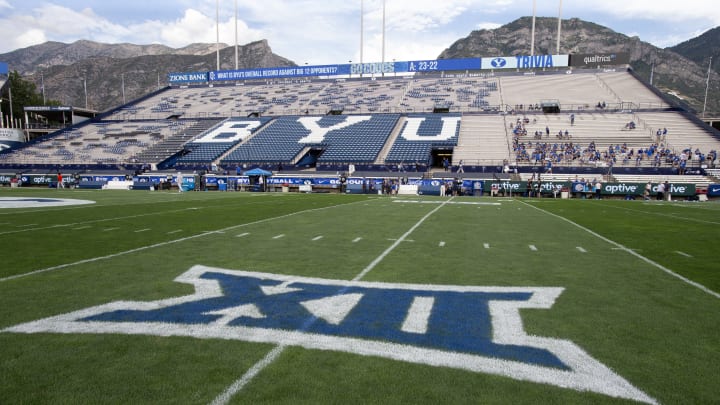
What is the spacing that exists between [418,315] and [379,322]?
0.54 metres

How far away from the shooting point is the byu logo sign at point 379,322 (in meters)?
3.65

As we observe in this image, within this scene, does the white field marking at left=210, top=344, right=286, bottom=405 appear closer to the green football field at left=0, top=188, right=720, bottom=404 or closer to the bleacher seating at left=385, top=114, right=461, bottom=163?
the green football field at left=0, top=188, right=720, bottom=404

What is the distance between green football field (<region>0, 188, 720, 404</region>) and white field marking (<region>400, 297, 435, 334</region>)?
0.10ft

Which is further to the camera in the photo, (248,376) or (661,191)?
(661,191)

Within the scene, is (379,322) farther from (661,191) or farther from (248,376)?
(661,191)

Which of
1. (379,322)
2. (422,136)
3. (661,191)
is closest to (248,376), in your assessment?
(379,322)

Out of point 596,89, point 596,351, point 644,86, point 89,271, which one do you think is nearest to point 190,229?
point 89,271

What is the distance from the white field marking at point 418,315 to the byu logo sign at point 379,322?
0.01 metres

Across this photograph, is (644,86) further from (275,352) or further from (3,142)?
(3,142)

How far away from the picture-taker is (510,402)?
302 centimetres

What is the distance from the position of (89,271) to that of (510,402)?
6.67 metres

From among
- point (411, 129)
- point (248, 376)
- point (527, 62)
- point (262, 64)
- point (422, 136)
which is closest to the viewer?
point (248, 376)

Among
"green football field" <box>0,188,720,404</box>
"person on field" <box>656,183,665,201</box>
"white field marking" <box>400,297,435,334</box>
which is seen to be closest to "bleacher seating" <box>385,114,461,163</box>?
"person on field" <box>656,183,665,201</box>

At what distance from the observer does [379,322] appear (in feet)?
15.1
